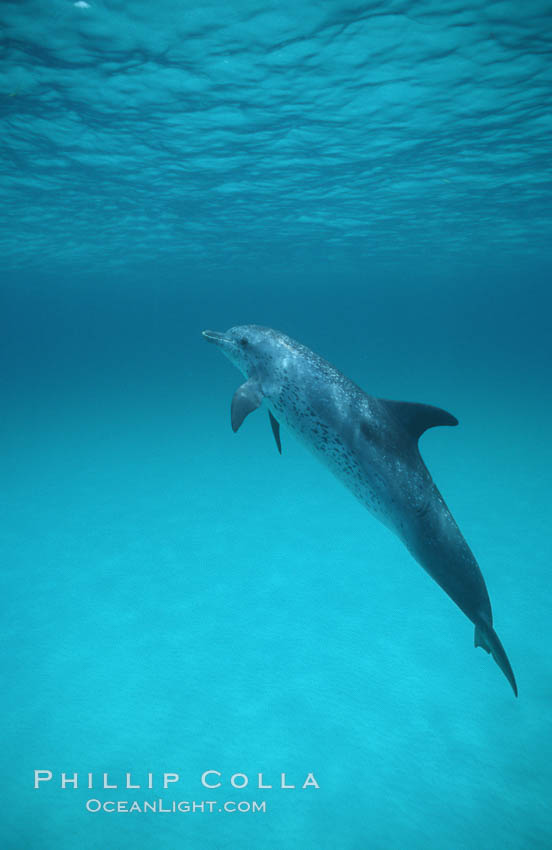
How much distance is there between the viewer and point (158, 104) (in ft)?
44.0

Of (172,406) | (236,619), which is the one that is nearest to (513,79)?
(236,619)

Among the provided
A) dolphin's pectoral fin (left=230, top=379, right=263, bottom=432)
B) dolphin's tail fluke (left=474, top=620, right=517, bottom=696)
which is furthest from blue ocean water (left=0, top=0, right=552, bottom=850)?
dolphin's pectoral fin (left=230, top=379, right=263, bottom=432)

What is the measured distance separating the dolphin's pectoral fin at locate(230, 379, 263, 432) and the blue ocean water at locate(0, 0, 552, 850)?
410cm

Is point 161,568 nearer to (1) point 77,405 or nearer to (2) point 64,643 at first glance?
(2) point 64,643

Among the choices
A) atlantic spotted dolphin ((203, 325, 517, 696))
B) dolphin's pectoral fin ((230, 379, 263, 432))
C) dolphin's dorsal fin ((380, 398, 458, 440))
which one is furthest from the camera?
dolphin's pectoral fin ((230, 379, 263, 432))

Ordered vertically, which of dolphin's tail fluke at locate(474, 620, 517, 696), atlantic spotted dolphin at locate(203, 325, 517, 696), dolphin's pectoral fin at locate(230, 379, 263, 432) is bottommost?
dolphin's tail fluke at locate(474, 620, 517, 696)

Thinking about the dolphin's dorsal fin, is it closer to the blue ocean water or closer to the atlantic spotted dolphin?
the atlantic spotted dolphin

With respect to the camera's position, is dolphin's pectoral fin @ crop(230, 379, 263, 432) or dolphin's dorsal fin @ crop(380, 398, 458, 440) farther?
dolphin's pectoral fin @ crop(230, 379, 263, 432)

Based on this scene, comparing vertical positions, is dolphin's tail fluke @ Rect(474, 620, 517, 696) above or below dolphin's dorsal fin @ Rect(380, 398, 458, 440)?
below

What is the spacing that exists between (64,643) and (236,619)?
8.80 ft

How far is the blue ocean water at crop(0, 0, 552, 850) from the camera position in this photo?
5918 mm

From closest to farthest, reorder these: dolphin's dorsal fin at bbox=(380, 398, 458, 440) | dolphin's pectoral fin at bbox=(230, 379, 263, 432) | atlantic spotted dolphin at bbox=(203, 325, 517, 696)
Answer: atlantic spotted dolphin at bbox=(203, 325, 517, 696), dolphin's dorsal fin at bbox=(380, 398, 458, 440), dolphin's pectoral fin at bbox=(230, 379, 263, 432)

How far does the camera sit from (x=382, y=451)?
14.4ft

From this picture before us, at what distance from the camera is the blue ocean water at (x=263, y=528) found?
5.92 m
